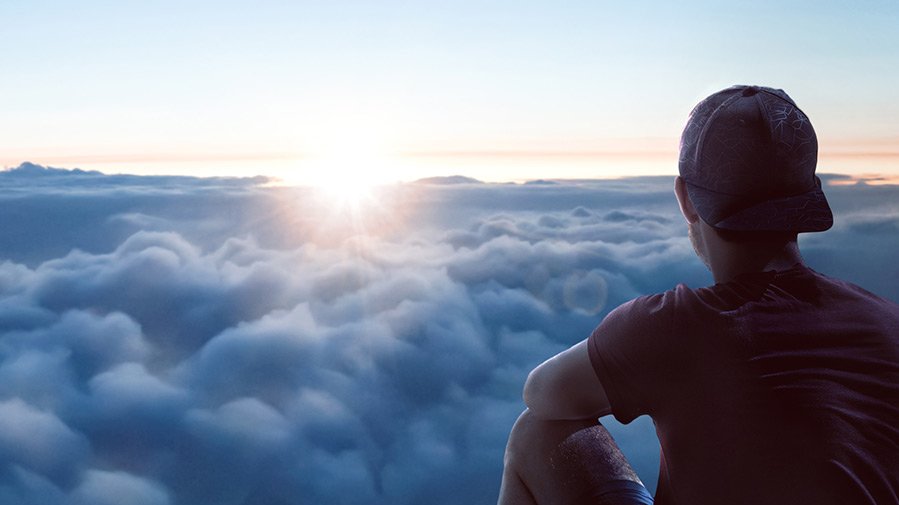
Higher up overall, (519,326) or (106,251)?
(106,251)

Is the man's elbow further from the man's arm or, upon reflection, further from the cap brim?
the cap brim

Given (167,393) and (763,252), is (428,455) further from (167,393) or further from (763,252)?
(763,252)

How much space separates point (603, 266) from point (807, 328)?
8862 cm

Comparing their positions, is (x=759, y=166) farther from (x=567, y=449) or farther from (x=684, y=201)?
(x=567, y=449)

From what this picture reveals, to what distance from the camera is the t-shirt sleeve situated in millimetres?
1905

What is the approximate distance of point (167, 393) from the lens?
7950cm

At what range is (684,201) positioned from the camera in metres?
2.25

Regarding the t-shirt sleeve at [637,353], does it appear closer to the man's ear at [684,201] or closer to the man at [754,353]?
the man at [754,353]

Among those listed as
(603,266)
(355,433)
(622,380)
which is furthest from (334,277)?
(622,380)

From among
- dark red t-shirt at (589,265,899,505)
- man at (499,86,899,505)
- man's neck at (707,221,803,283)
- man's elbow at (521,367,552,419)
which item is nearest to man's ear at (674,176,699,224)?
man at (499,86,899,505)

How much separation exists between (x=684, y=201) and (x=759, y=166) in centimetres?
26

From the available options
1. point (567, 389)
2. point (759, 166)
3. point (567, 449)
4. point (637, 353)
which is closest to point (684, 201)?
point (759, 166)

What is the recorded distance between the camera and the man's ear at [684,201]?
7.29 feet

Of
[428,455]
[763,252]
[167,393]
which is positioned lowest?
[428,455]
